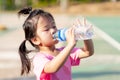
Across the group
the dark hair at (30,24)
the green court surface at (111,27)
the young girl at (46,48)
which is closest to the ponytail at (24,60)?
the dark hair at (30,24)

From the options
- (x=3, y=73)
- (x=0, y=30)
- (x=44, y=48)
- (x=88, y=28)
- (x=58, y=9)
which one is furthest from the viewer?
(x=58, y=9)

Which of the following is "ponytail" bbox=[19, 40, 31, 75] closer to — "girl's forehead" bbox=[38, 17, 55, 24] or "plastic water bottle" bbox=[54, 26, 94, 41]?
"girl's forehead" bbox=[38, 17, 55, 24]

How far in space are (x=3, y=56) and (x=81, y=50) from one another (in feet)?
22.7

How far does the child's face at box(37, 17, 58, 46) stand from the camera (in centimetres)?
430

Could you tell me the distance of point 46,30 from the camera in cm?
434

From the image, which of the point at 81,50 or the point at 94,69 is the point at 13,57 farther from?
the point at 81,50

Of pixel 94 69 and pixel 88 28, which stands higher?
pixel 88 28

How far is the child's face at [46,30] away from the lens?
4.30 meters

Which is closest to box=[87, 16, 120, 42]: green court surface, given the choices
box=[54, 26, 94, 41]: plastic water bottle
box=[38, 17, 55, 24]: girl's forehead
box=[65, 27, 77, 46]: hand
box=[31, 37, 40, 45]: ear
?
box=[31, 37, 40, 45]: ear

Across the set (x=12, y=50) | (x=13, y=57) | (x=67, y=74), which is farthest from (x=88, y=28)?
(x=12, y=50)

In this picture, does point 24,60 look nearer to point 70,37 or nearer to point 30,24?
point 30,24

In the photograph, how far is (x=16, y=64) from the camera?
10117mm

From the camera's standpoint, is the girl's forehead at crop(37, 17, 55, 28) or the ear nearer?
the girl's forehead at crop(37, 17, 55, 28)

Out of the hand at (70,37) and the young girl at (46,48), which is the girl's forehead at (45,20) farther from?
the hand at (70,37)
